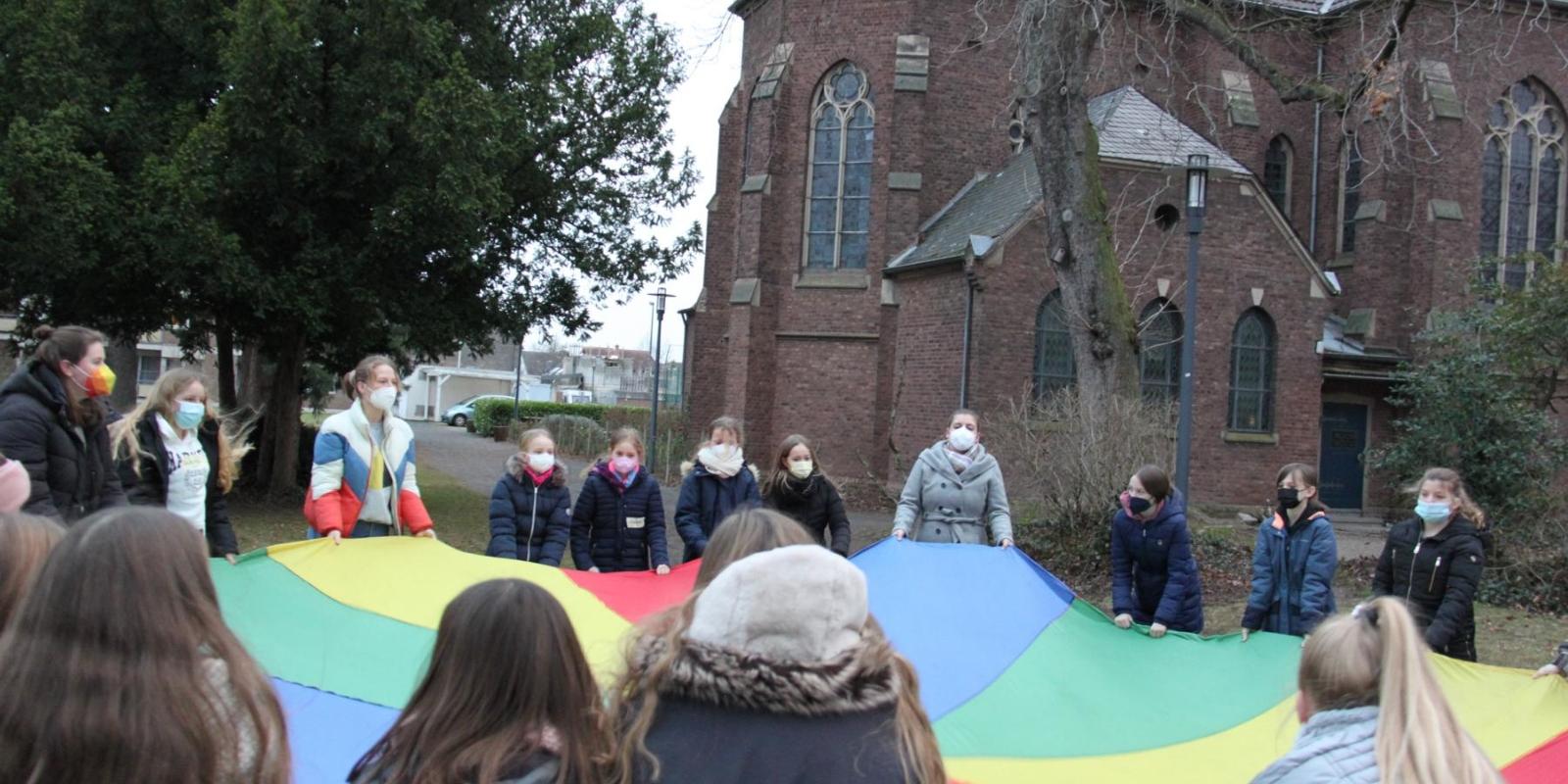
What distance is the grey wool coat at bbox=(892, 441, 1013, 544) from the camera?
8.84 meters

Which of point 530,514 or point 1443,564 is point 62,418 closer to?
point 530,514

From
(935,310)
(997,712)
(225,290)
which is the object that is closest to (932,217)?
(935,310)

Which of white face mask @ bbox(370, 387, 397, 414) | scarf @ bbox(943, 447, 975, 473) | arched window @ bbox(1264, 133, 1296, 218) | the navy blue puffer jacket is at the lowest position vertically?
the navy blue puffer jacket

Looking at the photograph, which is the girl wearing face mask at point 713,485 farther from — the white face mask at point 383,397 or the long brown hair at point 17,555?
the long brown hair at point 17,555

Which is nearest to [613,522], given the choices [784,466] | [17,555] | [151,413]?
[784,466]

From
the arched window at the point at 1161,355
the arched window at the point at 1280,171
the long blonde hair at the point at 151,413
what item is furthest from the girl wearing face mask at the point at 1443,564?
the arched window at the point at 1280,171

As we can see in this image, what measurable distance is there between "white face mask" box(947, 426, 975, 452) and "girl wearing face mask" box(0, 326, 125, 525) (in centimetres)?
538

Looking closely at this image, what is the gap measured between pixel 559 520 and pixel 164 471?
2.36m

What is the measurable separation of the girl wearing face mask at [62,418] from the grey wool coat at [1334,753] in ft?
17.3

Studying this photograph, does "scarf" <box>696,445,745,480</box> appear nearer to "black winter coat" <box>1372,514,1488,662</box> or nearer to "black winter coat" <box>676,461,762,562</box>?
"black winter coat" <box>676,461,762,562</box>

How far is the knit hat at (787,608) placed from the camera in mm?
2504

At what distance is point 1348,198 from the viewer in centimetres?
2762

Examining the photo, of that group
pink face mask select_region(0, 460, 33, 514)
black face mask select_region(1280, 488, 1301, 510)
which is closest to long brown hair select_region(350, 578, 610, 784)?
pink face mask select_region(0, 460, 33, 514)

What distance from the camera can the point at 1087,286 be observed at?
48.5ft
